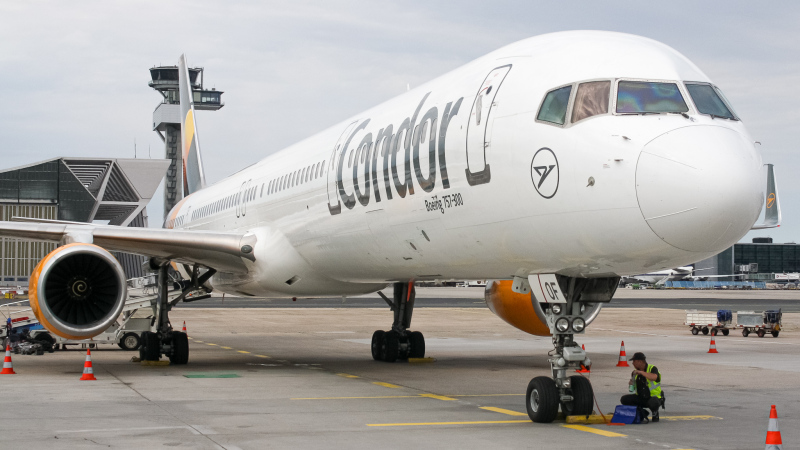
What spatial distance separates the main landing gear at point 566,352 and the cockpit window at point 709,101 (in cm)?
234

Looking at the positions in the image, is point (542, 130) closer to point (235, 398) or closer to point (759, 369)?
point (235, 398)

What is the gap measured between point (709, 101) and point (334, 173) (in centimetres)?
700

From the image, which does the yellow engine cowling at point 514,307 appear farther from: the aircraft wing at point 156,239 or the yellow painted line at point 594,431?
the yellow painted line at point 594,431

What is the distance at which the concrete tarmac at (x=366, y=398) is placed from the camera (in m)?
8.99

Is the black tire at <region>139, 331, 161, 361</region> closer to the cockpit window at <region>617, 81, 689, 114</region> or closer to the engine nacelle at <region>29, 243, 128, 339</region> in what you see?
the engine nacelle at <region>29, 243, 128, 339</region>

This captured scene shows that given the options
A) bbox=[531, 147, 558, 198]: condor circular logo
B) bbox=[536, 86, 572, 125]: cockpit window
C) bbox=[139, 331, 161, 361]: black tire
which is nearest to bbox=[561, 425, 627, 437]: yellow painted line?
bbox=[531, 147, 558, 198]: condor circular logo

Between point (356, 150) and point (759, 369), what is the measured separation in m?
9.32

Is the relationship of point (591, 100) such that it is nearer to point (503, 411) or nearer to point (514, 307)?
point (503, 411)

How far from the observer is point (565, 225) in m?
8.73

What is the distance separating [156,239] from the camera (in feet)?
53.5

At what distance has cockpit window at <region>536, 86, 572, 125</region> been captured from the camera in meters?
8.93

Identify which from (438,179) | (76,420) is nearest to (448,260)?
(438,179)

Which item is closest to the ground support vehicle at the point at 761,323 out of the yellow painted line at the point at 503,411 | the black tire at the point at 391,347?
the black tire at the point at 391,347

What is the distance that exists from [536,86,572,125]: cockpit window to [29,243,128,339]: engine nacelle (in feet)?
26.8
